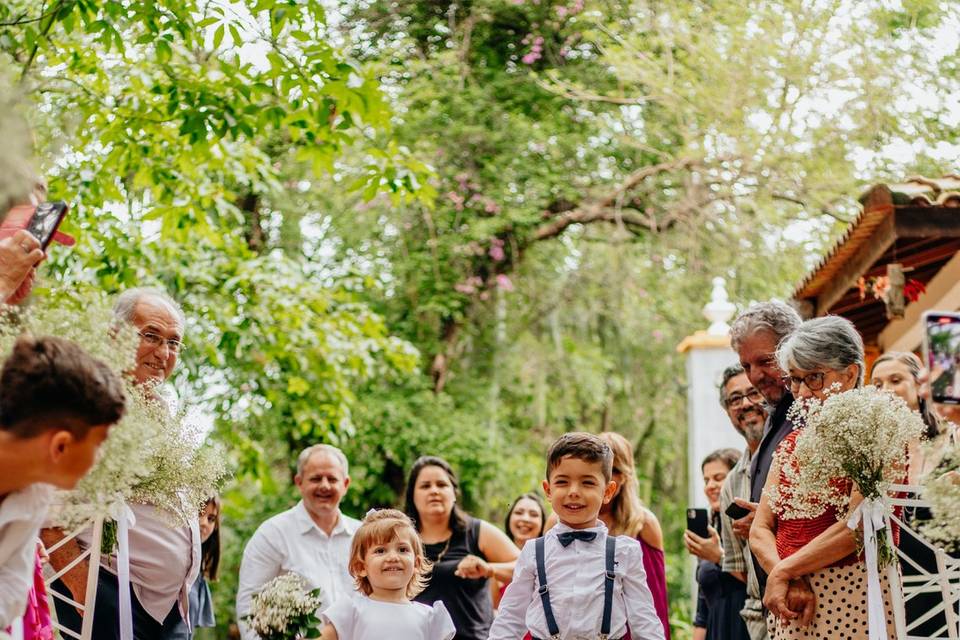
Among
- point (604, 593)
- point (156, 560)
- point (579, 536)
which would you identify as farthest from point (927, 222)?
point (156, 560)

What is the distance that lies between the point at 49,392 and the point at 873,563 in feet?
6.89

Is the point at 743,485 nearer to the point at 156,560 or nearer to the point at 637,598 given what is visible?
the point at 637,598

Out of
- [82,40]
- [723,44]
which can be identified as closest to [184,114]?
[82,40]

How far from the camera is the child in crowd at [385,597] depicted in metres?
4.16

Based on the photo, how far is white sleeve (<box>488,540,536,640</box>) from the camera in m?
3.81

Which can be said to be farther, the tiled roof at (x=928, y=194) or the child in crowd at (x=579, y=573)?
the tiled roof at (x=928, y=194)

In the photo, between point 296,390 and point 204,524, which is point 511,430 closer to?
point 296,390

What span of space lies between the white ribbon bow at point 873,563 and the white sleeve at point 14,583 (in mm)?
2065

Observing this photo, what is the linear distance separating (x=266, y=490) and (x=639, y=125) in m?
5.92

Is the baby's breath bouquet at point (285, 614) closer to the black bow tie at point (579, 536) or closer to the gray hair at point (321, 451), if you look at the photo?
the black bow tie at point (579, 536)

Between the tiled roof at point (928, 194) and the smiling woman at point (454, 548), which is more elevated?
the tiled roof at point (928, 194)

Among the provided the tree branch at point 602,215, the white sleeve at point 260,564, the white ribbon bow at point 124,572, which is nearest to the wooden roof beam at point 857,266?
the white sleeve at point 260,564

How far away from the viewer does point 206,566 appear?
5.84 m

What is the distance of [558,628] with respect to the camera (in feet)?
12.1
